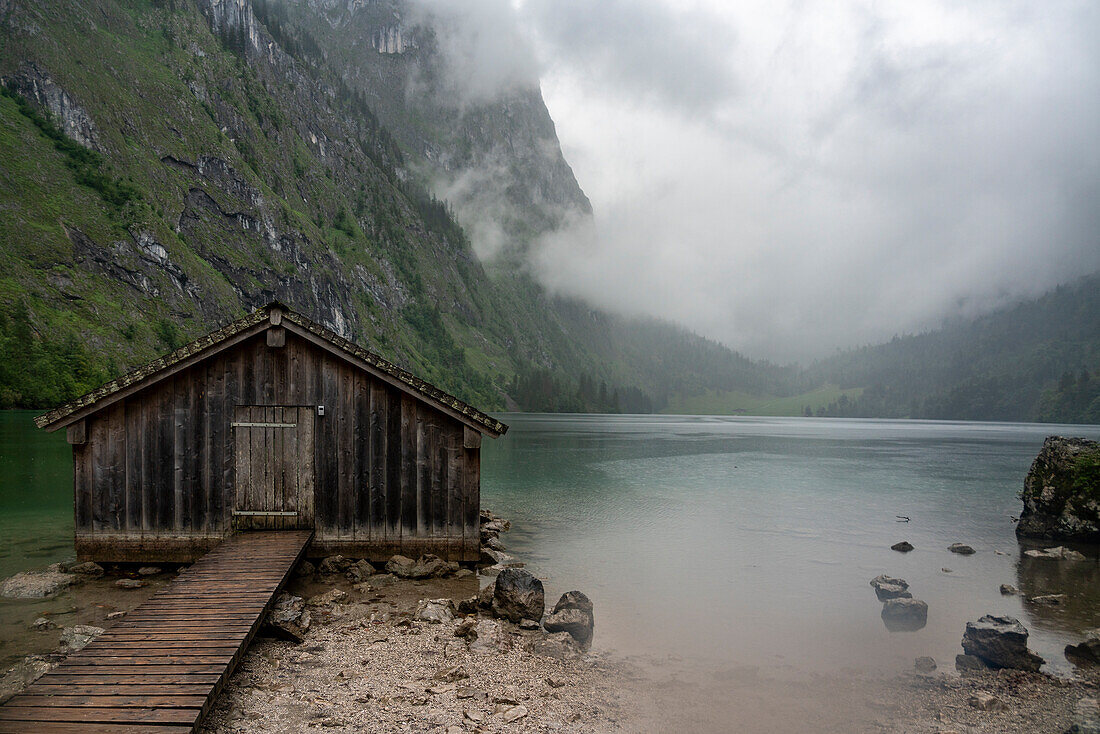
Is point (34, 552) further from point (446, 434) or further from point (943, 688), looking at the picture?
point (943, 688)

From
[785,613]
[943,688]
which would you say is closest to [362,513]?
[785,613]

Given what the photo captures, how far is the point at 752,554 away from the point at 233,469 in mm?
17555

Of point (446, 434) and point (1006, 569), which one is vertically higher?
point (446, 434)

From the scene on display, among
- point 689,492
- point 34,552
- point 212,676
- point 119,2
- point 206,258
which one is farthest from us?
point 119,2

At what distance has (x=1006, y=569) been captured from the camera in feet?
67.9

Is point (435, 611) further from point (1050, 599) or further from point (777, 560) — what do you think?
point (1050, 599)

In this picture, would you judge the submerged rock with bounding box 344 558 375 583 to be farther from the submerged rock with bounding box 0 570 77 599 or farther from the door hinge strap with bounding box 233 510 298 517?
the submerged rock with bounding box 0 570 77 599

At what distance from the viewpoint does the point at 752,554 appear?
2266cm

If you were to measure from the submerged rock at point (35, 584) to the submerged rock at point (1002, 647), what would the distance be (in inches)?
751

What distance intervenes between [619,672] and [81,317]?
390 feet

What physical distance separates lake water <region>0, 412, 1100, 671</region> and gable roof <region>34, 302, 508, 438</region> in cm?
435

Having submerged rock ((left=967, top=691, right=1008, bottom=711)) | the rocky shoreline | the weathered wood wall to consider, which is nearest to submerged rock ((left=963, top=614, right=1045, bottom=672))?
the rocky shoreline

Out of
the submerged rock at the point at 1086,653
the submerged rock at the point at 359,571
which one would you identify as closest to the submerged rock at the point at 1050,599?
the submerged rock at the point at 1086,653

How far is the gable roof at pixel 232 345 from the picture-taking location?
14000 mm
